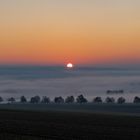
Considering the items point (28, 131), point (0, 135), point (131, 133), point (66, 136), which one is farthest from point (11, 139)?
point (131, 133)

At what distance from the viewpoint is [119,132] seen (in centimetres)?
4934

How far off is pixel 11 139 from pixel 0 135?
3045 mm

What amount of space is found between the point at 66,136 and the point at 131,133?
6648 mm

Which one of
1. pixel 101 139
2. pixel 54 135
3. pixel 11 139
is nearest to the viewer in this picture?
pixel 11 139

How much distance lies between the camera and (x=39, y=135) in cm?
4503

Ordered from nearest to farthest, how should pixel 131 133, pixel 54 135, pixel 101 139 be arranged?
pixel 101 139 → pixel 54 135 → pixel 131 133

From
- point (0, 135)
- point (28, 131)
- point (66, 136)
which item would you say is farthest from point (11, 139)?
point (28, 131)

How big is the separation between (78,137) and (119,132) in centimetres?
687

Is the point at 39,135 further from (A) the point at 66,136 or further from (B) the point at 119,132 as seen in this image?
(B) the point at 119,132

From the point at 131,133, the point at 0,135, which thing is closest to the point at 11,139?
the point at 0,135

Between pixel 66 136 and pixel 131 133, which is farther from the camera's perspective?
pixel 131 133

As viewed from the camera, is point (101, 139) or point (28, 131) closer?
point (101, 139)

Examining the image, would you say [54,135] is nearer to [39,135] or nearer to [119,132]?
[39,135]

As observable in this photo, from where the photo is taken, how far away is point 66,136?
145 feet
